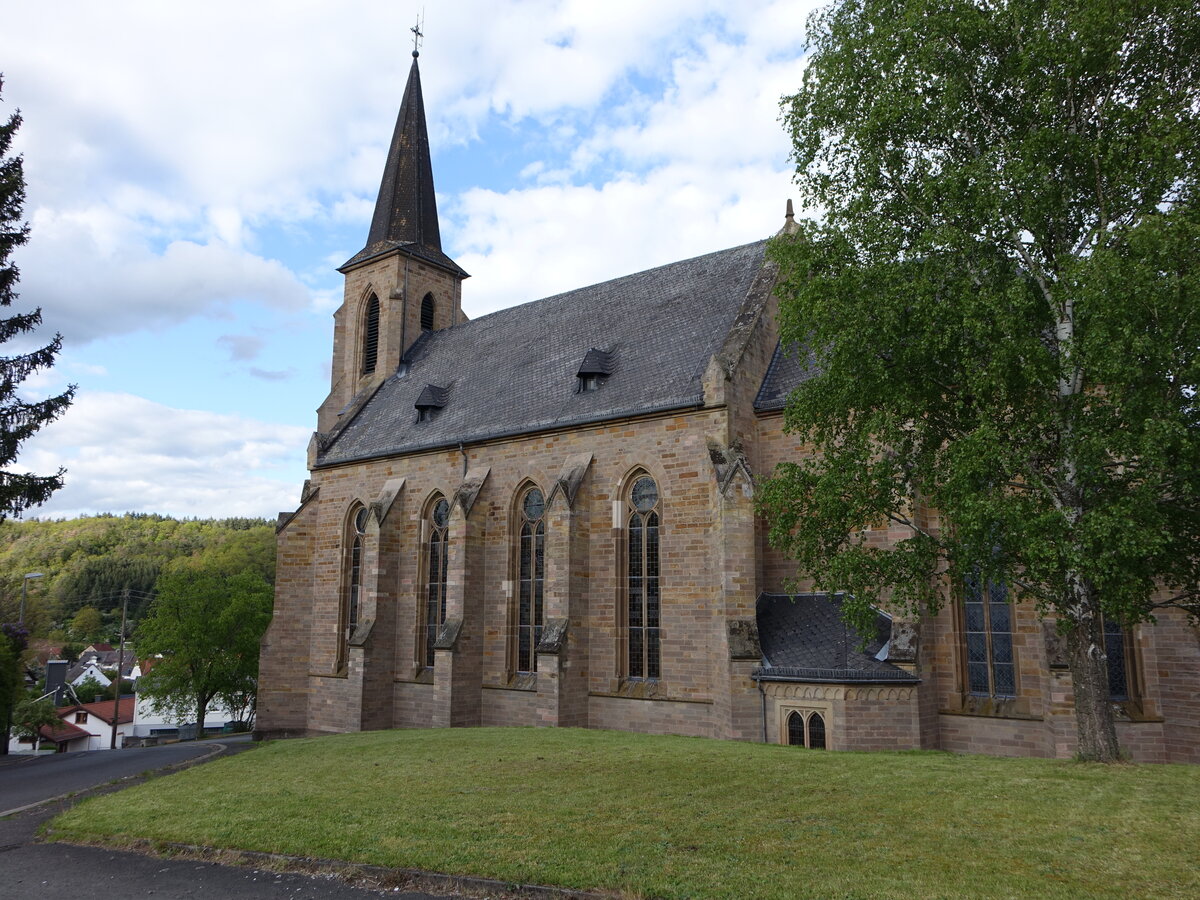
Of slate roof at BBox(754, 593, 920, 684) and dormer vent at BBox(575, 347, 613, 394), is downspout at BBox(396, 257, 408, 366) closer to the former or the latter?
dormer vent at BBox(575, 347, 613, 394)

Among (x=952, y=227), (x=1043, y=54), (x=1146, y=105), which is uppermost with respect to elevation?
(x=1043, y=54)

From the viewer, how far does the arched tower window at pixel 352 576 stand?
1115 inches

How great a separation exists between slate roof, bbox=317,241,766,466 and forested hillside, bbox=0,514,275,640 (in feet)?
214

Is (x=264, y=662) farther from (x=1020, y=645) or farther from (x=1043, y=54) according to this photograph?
(x=1043, y=54)

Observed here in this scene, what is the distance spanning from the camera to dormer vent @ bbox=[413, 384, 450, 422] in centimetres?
2778

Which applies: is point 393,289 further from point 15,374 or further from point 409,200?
point 15,374

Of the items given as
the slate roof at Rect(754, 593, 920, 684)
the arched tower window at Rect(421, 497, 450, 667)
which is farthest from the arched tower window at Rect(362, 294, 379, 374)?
the slate roof at Rect(754, 593, 920, 684)

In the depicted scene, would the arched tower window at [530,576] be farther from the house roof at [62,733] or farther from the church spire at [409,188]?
the house roof at [62,733]

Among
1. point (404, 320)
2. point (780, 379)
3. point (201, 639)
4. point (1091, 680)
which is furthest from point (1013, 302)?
point (201, 639)

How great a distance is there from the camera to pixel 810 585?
19469 mm

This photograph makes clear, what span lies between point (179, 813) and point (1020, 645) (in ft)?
50.4

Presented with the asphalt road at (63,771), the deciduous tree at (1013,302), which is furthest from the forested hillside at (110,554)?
the deciduous tree at (1013,302)

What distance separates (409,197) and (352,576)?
1592cm

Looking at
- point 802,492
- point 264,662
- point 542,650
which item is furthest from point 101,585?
point 802,492
